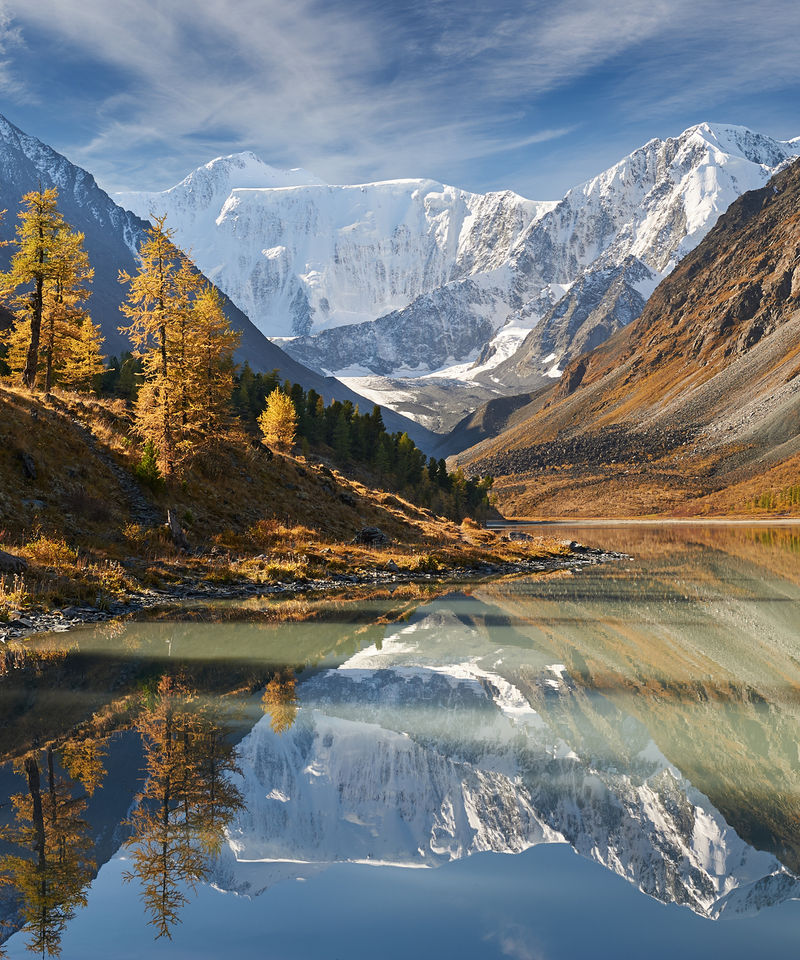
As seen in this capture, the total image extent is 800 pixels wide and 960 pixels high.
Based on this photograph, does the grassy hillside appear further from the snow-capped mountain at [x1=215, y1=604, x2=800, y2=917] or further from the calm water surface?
the snow-capped mountain at [x1=215, y1=604, x2=800, y2=917]

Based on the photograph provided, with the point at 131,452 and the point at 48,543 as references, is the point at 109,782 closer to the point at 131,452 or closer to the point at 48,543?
the point at 48,543

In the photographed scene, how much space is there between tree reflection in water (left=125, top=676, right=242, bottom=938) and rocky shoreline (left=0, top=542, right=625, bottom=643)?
1089 centimetres

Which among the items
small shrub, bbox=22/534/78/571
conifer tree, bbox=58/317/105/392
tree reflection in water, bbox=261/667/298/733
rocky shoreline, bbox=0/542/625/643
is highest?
conifer tree, bbox=58/317/105/392

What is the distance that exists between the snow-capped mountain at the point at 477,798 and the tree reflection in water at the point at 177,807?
0.91 ft

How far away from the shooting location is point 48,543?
99.9 ft

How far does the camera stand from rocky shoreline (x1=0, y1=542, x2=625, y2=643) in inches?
928

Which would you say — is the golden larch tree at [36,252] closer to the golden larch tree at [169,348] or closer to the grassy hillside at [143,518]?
the golden larch tree at [169,348]

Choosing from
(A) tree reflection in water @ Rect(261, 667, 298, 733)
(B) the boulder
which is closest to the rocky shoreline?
(B) the boulder

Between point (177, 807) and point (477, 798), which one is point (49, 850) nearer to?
point (177, 807)

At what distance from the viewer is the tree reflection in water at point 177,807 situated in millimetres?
7609

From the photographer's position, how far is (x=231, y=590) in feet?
113

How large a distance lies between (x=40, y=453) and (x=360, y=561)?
57.4ft

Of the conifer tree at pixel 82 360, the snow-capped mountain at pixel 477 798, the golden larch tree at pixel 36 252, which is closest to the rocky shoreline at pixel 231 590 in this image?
the snow-capped mountain at pixel 477 798

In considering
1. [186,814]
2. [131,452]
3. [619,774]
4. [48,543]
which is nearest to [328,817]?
[186,814]
